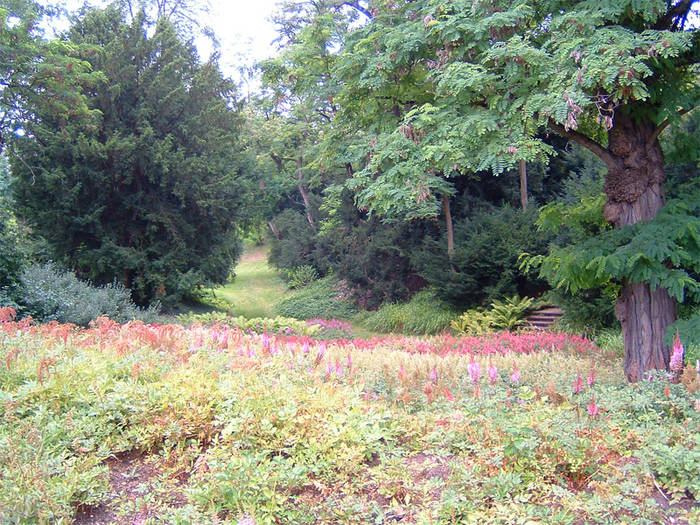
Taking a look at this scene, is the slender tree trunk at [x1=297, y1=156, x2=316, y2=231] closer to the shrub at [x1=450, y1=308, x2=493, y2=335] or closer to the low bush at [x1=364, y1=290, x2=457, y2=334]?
the low bush at [x1=364, y1=290, x2=457, y2=334]

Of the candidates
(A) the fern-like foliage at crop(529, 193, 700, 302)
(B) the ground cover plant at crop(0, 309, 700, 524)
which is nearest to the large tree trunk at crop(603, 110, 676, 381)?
(A) the fern-like foliage at crop(529, 193, 700, 302)

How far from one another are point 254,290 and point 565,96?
27.2 m

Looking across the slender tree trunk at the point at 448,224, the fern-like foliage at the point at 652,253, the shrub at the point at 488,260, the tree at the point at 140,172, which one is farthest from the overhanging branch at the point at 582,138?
the tree at the point at 140,172

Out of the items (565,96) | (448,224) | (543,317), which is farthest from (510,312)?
(565,96)

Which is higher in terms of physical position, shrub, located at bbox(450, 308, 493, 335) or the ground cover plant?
the ground cover plant

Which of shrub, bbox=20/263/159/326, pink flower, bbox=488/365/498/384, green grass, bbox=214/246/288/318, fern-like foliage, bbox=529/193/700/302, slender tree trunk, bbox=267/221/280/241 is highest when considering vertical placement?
slender tree trunk, bbox=267/221/280/241

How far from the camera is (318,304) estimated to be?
22094 mm

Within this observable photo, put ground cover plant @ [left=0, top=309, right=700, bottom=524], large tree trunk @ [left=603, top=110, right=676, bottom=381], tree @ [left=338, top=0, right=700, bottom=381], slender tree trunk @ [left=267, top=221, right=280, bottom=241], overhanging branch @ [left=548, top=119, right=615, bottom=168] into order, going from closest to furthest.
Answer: ground cover plant @ [left=0, top=309, right=700, bottom=524]
tree @ [left=338, top=0, right=700, bottom=381]
large tree trunk @ [left=603, top=110, right=676, bottom=381]
overhanging branch @ [left=548, top=119, right=615, bottom=168]
slender tree trunk @ [left=267, top=221, right=280, bottom=241]

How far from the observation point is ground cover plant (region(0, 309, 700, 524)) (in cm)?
268

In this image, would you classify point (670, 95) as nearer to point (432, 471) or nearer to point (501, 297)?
point (432, 471)

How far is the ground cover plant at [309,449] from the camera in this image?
268cm

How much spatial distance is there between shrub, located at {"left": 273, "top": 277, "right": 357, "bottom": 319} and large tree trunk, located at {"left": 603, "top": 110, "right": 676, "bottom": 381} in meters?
14.7

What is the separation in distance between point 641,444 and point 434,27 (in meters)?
4.56

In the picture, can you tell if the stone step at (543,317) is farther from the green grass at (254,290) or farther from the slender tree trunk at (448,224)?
the green grass at (254,290)
